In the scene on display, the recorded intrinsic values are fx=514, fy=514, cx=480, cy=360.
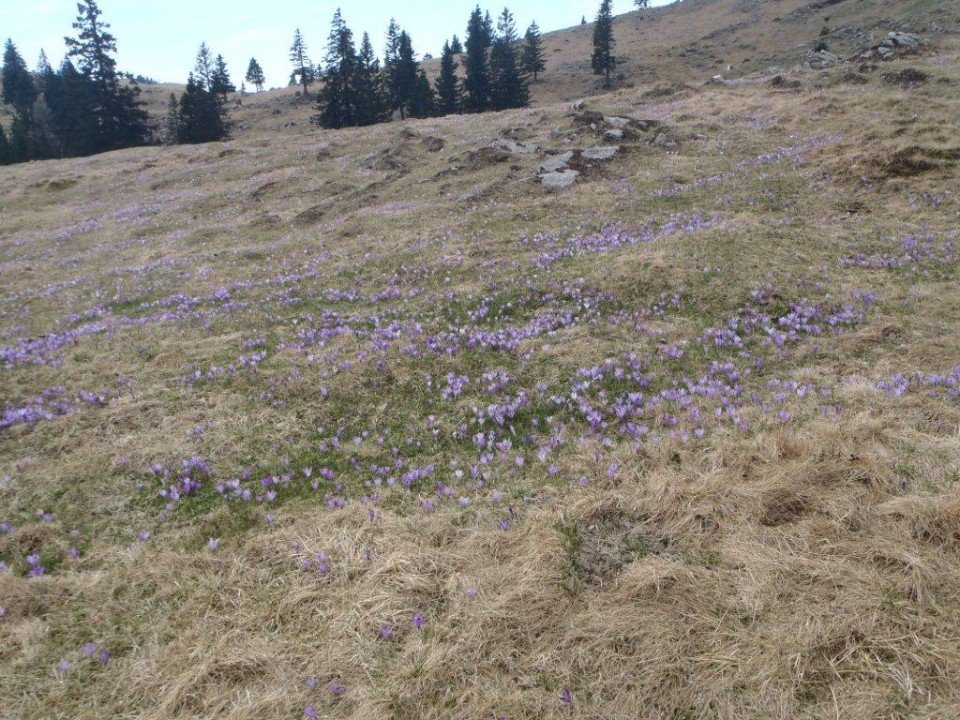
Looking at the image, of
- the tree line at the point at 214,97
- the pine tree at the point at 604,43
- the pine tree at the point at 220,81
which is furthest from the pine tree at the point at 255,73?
the pine tree at the point at 604,43

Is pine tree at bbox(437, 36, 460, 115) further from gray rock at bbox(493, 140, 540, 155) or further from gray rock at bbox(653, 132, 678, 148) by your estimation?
gray rock at bbox(653, 132, 678, 148)

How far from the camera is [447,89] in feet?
244

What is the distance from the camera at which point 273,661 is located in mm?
3986

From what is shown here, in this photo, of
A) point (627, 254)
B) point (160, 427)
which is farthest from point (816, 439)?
point (160, 427)

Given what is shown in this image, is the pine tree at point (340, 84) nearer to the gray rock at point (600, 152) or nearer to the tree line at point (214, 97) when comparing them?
the tree line at point (214, 97)

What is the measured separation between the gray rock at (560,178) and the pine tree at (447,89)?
6256 cm

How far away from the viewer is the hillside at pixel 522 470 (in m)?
3.65

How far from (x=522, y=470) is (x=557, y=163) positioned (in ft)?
60.2

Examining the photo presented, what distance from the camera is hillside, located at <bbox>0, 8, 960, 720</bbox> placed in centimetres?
365

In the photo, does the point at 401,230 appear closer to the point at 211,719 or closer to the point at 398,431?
the point at 398,431

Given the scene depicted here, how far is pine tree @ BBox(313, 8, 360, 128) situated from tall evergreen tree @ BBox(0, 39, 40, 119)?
6574cm

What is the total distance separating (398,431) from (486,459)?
1.61 m

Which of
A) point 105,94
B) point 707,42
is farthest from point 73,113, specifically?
point 707,42

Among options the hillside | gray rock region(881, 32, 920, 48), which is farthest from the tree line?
the hillside
